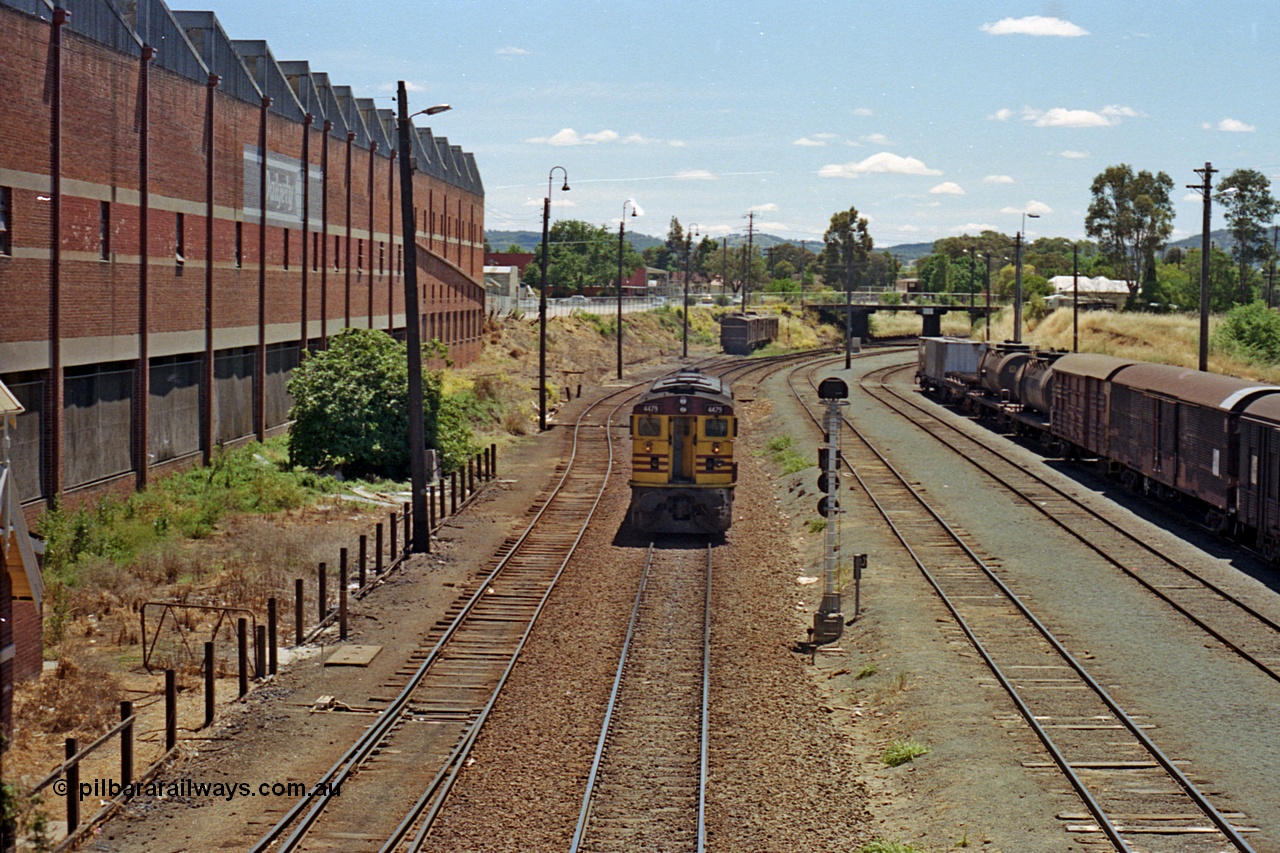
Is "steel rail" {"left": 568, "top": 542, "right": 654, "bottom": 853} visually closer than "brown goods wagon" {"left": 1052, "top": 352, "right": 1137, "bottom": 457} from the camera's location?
Yes

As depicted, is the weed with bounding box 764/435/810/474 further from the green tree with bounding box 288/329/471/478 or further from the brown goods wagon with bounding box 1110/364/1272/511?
the green tree with bounding box 288/329/471/478

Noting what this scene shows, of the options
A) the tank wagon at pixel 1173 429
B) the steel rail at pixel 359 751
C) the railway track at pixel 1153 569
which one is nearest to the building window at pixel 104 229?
the steel rail at pixel 359 751

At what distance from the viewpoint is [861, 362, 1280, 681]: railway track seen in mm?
19422

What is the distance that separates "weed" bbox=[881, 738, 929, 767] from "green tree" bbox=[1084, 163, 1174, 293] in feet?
379

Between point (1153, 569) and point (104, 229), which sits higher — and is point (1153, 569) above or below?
below

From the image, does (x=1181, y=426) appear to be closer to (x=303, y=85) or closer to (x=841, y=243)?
(x=303, y=85)

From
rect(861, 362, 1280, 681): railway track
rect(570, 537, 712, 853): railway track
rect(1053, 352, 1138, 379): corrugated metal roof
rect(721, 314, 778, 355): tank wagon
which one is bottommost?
rect(570, 537, 712, 853): railway track

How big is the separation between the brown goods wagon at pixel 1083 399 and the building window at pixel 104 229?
26411 millimetres

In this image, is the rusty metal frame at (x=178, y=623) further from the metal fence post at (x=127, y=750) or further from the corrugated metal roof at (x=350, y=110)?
the corrugated metal roof at (x=350, y=110)

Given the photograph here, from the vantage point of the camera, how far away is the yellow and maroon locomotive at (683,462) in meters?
27.6

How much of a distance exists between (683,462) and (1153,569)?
9.73 metres

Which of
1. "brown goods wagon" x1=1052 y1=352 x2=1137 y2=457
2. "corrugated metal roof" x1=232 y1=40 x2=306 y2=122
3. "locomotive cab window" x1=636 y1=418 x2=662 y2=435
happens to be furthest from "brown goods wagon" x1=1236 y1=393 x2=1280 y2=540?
"corrugated metal roof" x1=232 y1=40 x2=306 y2=122

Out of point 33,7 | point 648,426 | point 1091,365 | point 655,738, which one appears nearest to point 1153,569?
point 648,426

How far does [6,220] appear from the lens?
24.6 meters
